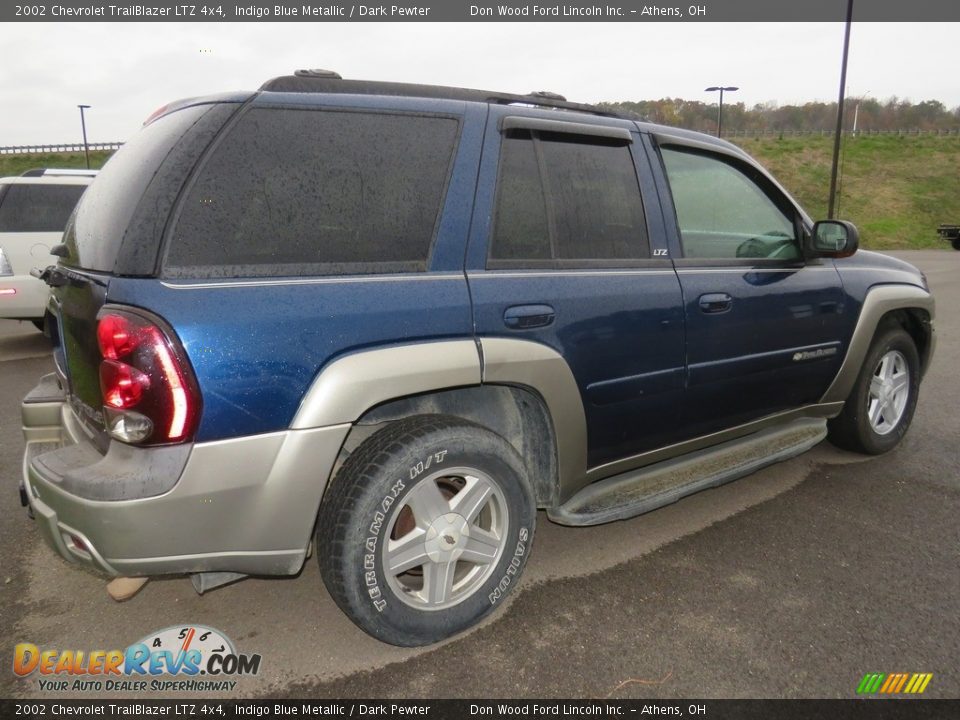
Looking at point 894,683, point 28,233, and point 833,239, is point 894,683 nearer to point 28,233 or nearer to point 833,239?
point 833,239

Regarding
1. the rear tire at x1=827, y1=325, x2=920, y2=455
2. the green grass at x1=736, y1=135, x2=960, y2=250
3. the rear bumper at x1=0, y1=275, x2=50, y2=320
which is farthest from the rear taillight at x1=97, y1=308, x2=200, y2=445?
the green grass at x1=736, y1=135, x2=960, y2=250

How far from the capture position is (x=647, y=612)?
2652 mm

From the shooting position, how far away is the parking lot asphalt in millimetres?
2271

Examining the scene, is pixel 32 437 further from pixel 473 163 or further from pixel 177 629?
pixel 473 163

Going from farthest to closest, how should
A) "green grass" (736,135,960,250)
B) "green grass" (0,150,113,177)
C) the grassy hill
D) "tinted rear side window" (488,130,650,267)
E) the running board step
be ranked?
"green grass" (0,150,113,177) < the grassy hill < "green grass" (736,135,960,250) < the running board step < "tinted rear side window" (488,130,650,267)

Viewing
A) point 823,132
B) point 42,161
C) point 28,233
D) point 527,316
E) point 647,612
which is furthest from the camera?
point 42,161

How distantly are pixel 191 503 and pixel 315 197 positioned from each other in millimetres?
1008

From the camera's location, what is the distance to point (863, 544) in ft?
10.5

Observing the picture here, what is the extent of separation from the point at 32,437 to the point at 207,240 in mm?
1216

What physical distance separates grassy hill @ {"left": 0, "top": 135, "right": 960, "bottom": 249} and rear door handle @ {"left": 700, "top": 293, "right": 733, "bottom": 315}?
121ft

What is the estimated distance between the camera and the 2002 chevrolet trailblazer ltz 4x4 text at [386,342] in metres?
1.98

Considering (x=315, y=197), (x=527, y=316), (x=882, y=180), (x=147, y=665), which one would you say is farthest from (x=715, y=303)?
(x=882, y=180)

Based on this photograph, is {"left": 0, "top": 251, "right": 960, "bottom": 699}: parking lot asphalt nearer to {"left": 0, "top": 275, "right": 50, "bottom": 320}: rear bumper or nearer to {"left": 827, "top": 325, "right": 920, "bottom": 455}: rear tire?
{"left": 827, "top": 325, "right": 920, "bottom": 455}: rear tire

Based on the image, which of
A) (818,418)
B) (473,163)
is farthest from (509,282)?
(818,418)
